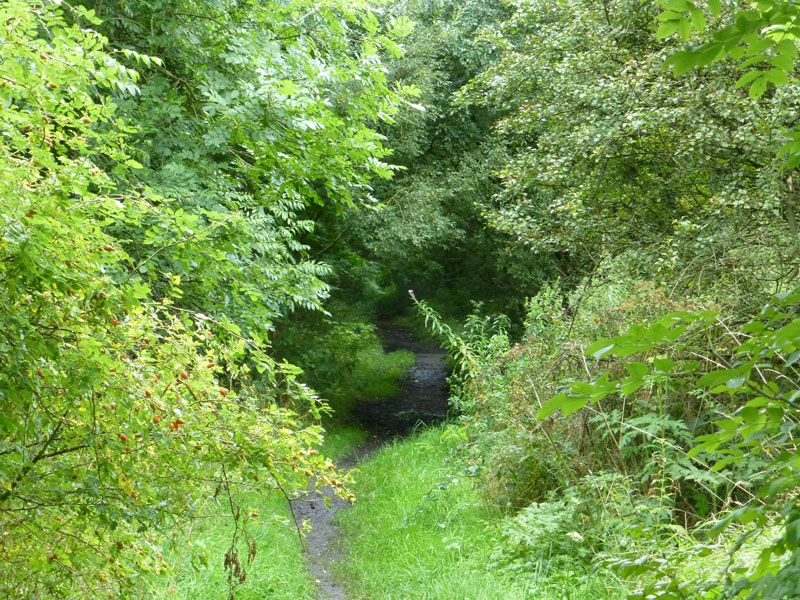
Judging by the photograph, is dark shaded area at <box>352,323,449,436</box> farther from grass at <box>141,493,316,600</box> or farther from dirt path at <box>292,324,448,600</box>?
grass at <box>141,493,316,600</box>

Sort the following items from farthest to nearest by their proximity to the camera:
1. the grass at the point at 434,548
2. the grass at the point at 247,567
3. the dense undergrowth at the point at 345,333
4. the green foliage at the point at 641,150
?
1. the green foliage at the point at 641,150
2. the grass at the point at 247,567
3. the grass at the point at 434,548
4. the dense undergrowth at the point at 345,333

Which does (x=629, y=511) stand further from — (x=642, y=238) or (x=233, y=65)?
(x=233, y=65)

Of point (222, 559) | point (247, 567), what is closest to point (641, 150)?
point (247, 567)

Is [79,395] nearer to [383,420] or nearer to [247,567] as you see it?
[247,567]

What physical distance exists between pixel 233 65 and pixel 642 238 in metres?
5.43

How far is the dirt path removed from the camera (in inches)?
298

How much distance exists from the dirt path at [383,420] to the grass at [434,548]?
23 centimetres

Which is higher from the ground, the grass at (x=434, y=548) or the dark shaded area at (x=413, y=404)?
the grass at (x=434, y=548)

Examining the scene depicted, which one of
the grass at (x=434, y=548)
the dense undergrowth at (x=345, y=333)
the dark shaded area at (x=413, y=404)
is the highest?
the dense undergrowth at (x=345, y=333)

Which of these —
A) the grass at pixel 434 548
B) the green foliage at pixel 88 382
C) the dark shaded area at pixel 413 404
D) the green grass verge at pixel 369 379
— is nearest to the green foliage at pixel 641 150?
the grass at pixel 434 548

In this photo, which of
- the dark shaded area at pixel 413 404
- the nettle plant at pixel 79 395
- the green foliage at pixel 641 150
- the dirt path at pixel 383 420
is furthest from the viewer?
the dark shaded area at pixel 413 404

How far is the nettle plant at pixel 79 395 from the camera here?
284 cm

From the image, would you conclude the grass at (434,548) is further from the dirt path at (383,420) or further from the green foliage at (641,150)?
the green foliage at (641,150)

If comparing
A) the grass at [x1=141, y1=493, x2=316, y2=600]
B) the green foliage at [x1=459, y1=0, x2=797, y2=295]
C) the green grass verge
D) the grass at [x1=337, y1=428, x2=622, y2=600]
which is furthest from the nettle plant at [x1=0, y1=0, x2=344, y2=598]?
the green grass verge
